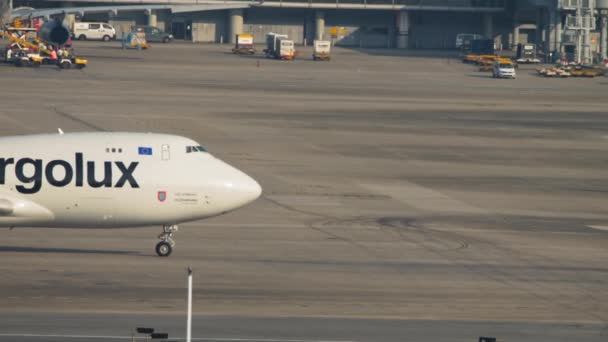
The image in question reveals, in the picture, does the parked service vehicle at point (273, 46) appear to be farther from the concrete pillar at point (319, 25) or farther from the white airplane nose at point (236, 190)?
the white airplane nose at point (236, 190)

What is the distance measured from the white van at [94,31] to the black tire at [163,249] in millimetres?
141036

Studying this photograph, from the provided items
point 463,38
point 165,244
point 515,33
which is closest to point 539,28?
point 463,38

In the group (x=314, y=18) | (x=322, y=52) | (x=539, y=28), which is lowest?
(x=322, y=52)

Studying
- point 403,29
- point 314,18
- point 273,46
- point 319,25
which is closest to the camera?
point 273,46

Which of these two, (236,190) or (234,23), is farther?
(234,23)

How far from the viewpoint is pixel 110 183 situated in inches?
1454

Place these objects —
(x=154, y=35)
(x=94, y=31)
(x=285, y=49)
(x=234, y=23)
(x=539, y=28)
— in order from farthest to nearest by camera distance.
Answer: (x=234, y=23)
(x=154, y=35)
(x=539, y=28)
(x=94, y=31)
(x=285, y=49)

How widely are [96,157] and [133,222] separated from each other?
7.66 ft

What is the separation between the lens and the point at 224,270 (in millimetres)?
36250

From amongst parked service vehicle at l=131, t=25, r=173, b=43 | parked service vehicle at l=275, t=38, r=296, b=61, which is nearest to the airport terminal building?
parked service vehicle at l=131, t=25, r=173, b=43

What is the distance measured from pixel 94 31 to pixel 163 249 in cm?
14359

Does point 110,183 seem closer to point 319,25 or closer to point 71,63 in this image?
point 71,63

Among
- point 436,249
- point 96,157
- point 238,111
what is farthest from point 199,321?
point 238,111

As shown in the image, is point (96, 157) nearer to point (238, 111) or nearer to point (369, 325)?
point (369, 325)
